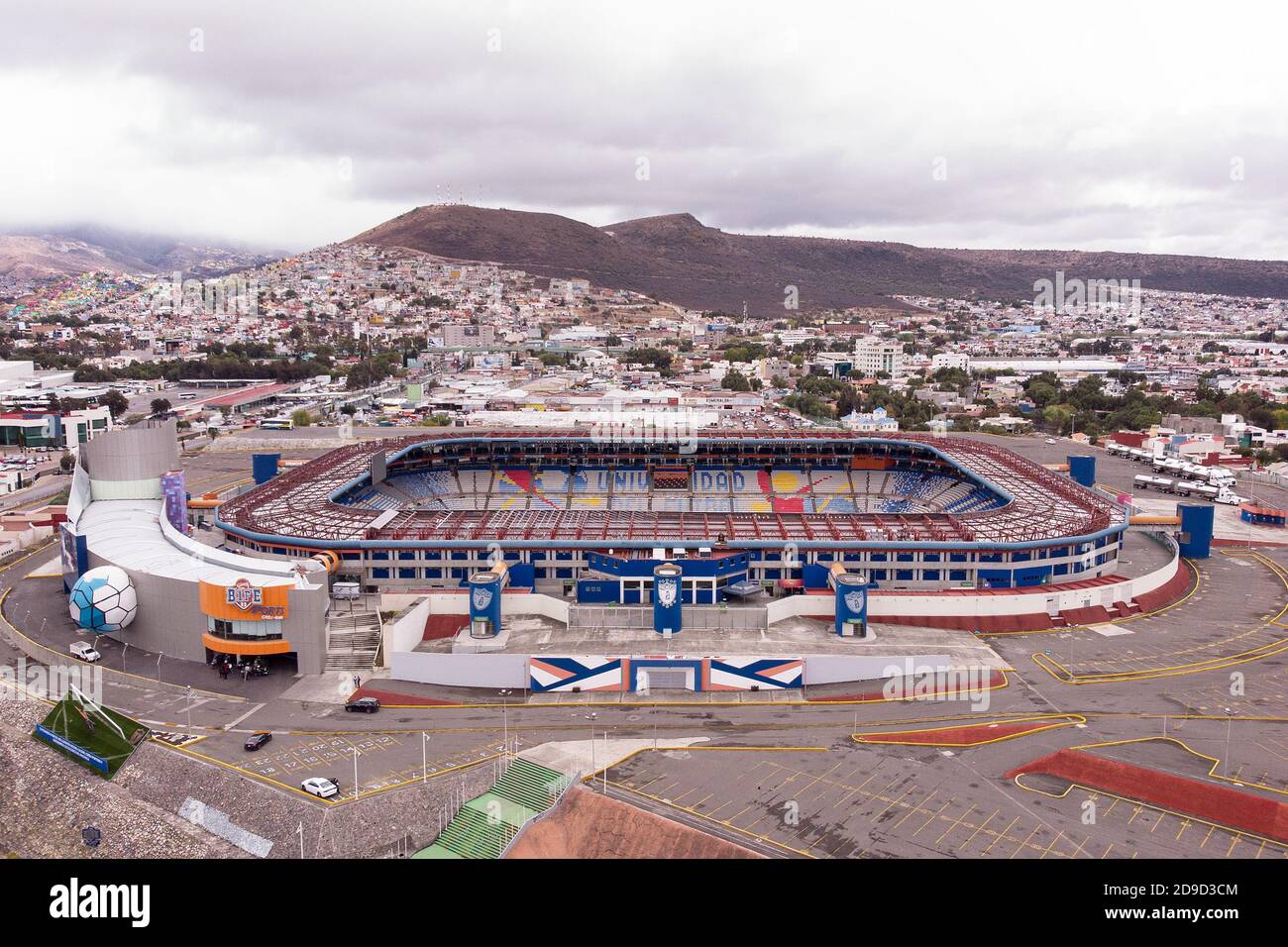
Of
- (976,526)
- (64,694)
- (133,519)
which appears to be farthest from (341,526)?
(976,526)

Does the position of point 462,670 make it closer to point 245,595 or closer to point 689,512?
point 245,595

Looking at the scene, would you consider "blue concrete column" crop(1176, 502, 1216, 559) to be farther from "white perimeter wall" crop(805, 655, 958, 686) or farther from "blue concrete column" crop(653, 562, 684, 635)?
"blue concrete column" crop(653, 562, 684, 635)

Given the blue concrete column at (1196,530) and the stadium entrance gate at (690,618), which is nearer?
the stadium entrance gate at (690,618)

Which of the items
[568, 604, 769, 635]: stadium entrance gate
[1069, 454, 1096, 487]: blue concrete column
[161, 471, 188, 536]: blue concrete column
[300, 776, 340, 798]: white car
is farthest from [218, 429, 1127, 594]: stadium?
[300, 776, 340, 798]: white car

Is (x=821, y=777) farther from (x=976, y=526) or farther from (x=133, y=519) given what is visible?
(x=133, y=519)

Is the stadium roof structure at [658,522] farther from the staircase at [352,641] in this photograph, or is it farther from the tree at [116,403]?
the tree at [116,403]

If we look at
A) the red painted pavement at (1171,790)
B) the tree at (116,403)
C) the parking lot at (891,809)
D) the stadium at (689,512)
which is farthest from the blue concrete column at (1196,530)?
the tree at (116,403)
